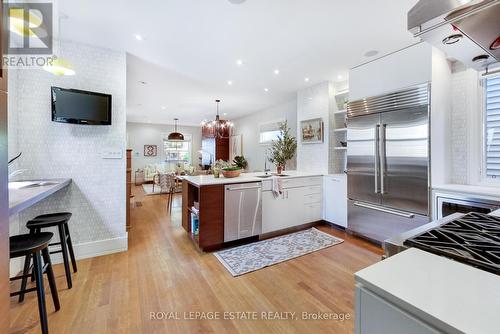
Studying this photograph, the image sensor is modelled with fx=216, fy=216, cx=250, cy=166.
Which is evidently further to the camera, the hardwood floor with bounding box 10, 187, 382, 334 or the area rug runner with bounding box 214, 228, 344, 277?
the area rug runner with bounding box 214, 228, 344, 277

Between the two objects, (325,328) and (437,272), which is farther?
(325,328)

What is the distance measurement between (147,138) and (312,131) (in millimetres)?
8067

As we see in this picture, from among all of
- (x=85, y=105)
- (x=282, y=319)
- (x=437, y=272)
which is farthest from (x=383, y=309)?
(x=85, y=105)

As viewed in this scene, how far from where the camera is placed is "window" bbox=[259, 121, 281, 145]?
6.28 meters

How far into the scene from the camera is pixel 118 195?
2.98m

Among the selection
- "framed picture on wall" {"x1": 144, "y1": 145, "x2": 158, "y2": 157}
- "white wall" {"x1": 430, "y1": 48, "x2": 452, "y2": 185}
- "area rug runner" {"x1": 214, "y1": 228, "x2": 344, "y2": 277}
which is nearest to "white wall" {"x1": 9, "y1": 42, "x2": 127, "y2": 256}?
"area rug runner" {"x1": 214, "y1": 228, "x2": 344, "y2": 277}

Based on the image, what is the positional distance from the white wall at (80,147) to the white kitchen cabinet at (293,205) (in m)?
2.09

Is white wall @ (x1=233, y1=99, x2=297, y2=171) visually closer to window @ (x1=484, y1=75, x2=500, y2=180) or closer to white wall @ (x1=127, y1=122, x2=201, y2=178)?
white wall @ (x1=127, y1=122, x2=201, y2=178)

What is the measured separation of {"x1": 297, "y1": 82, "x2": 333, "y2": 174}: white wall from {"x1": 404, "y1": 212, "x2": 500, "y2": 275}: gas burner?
306cm

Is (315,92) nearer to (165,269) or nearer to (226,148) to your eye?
(165,269)

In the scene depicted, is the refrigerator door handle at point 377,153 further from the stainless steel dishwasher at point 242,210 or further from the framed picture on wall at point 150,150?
the framed picture on wall at point 150,150

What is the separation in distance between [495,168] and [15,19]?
15.9 feet

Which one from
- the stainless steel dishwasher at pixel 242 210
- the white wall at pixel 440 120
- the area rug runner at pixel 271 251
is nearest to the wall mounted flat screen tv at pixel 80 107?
the stainless steel dishwasher at pixel 242 210

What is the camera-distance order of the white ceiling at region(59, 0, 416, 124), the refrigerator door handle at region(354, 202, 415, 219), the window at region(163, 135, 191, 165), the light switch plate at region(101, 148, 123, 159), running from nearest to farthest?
the white ceiling at region(59, 0, 416, 124) < the refrigerator door handle at region(354, 202, 415, 219) < the light switch plate at region(101, 148, 123, 159) < the window at region(163, 135, 191, 165)
